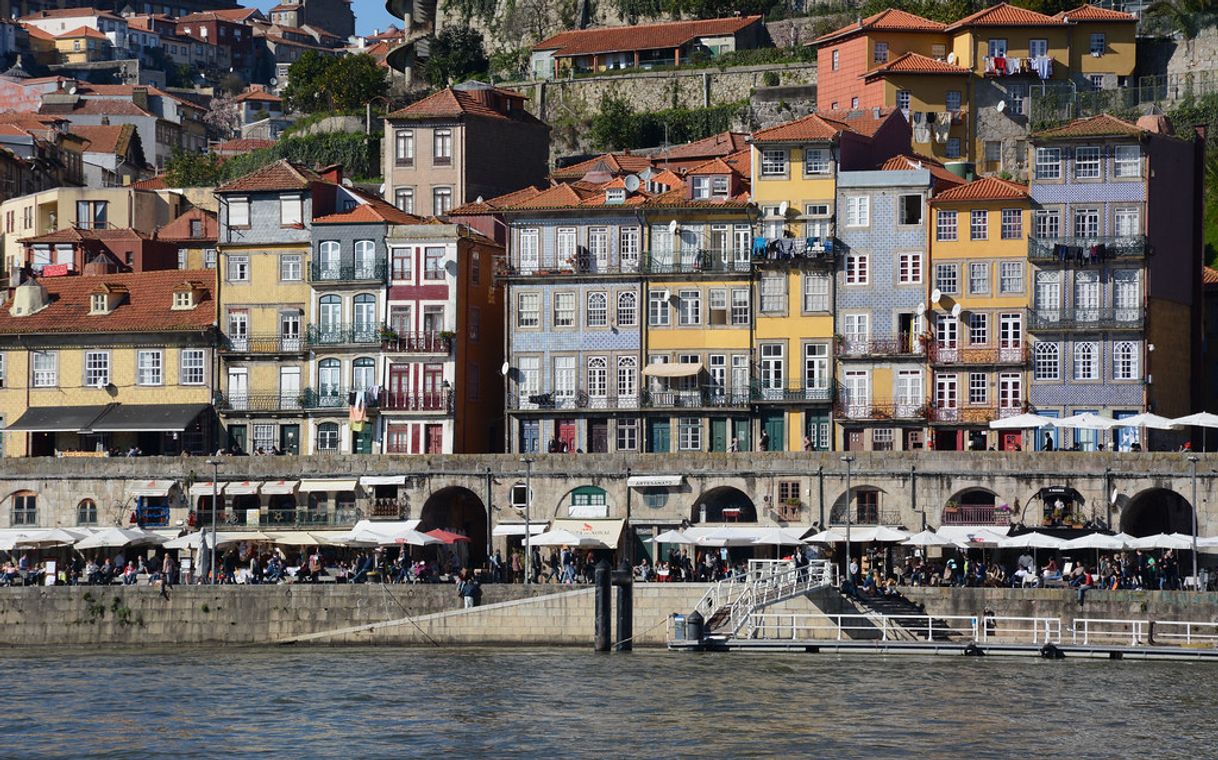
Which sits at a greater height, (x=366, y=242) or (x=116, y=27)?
(x=116, y=27)

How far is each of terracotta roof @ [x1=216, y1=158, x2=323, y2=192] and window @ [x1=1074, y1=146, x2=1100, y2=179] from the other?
23.7m

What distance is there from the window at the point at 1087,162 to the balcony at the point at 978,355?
5377 mm

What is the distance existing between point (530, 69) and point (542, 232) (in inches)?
1560

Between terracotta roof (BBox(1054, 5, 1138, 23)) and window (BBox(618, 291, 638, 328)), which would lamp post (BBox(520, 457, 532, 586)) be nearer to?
window (BBox(618, 291, 638, 328))

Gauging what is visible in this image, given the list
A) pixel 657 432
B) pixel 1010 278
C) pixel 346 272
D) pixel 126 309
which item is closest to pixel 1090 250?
pixel 1010 278

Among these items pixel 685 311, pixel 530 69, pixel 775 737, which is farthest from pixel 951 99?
pixel 775 737

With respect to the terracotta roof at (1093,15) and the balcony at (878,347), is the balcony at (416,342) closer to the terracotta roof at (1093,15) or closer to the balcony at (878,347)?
the balcony at (878,347)

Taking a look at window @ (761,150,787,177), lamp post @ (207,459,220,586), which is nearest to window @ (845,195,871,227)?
window @ (761,150,787,177)

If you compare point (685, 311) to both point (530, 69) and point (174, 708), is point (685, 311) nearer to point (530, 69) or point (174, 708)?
point (174, 708)

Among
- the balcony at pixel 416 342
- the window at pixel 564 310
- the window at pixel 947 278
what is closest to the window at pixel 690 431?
the window at pixel 564 310

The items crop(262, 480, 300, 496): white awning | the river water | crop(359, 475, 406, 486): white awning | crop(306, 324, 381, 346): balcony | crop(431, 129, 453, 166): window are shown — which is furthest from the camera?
crop(431, 129, 453, 166): window

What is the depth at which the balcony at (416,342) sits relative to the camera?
→ 72.2m

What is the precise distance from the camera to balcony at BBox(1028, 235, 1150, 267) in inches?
2702

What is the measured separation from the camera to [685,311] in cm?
7150
